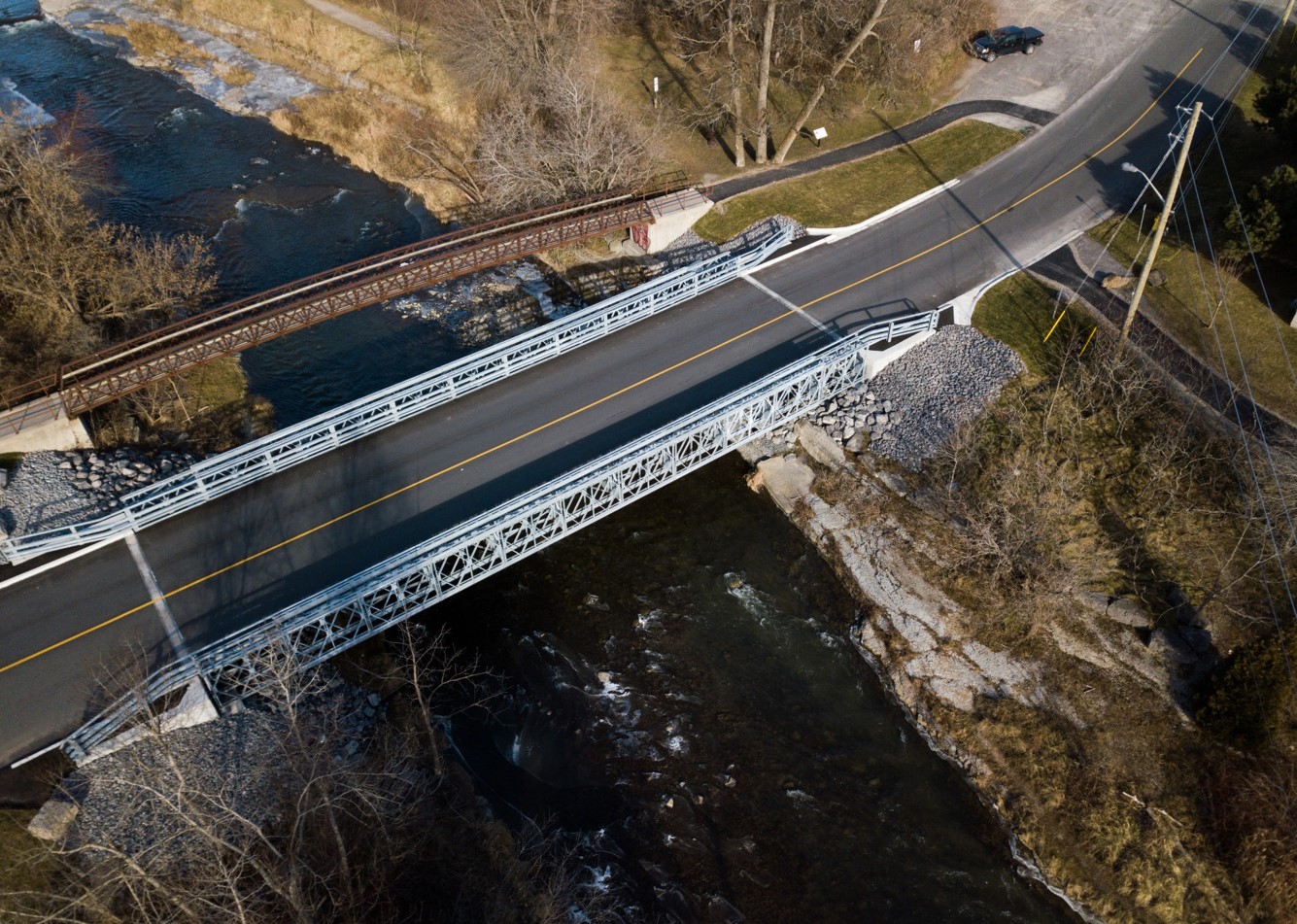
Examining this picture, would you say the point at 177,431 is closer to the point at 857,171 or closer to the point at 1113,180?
the point at 857,171

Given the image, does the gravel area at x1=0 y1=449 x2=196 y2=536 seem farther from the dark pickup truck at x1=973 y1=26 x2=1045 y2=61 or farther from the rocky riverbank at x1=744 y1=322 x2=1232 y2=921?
the dark pickup truck at x1=973 y1=26 x2=1045 y2=61

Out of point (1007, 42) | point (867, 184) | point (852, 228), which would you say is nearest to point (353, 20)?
point (867, 184)

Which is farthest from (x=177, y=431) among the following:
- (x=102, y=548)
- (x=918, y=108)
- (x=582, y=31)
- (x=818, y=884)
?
(x=918, y=108)

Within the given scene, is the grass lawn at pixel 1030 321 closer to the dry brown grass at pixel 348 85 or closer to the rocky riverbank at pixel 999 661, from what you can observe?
the rocky riverbank at pixel 999 661

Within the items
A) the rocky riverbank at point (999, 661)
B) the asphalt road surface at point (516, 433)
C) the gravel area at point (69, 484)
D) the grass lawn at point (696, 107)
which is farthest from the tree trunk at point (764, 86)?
the gravel area at point (69, 484)

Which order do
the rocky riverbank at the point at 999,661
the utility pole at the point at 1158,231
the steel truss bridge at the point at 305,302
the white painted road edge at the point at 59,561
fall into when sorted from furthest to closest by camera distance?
the steel truss bridge at the point at 305,302
the utility pole at the point at 1158,231
the white painted road edge at the point at 59,561
the rocky riverbank at the point at 999,661

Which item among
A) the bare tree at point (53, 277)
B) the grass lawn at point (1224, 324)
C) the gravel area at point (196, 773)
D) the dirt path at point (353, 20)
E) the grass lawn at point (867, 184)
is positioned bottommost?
the grass lawn at point (1224, 324)

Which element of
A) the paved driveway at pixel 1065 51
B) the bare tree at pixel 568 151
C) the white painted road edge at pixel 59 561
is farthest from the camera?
the paved driveway at pixel 1065 51
